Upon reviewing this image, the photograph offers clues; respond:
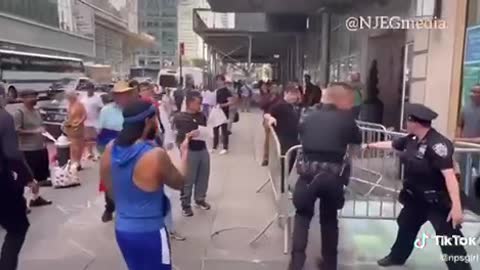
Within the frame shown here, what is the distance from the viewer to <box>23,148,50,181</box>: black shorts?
8.12 m

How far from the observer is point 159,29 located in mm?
93562

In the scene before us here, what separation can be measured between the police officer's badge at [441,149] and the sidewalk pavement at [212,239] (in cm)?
144

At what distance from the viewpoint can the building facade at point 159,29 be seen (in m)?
82.6

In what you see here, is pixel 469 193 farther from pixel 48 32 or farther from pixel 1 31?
pixel 48 32

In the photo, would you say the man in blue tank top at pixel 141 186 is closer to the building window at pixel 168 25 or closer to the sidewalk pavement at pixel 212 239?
the sidewalk pavement at pixel 212 239

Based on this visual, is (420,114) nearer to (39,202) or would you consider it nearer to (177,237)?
(177,237)

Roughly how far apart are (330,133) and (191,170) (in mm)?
3108

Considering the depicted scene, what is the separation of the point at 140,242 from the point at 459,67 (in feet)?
21.8

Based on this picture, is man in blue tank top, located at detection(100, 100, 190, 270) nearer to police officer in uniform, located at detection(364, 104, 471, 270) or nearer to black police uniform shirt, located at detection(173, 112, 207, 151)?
police officer in uniform, located at detection(364, 104, 471, 270)

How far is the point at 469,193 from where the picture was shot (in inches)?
285

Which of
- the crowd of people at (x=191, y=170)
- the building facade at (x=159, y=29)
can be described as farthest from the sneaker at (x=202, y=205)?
the building facade at (x=159, y=29)

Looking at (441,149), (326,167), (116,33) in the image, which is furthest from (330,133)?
(116,33)

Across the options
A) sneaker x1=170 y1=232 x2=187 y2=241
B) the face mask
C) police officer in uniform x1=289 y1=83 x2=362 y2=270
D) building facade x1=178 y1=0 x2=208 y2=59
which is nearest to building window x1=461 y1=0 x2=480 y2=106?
police officer in uniform x1=289 y1=83 x2=362 y2=270

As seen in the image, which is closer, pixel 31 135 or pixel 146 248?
pixel 146 248
